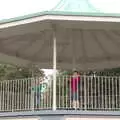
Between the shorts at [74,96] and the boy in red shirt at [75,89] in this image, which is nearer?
the boy in red shirt at [75,89]

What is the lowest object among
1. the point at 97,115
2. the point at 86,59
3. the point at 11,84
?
the point at 97,115

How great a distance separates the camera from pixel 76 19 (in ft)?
43.8

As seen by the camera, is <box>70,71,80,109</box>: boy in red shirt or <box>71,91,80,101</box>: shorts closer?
<box>70,71,80,109</box>: boy in red shirt

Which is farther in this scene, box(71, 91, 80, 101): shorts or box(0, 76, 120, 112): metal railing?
box(71, 91, 80, 101): shorts

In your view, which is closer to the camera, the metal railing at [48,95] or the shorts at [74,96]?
the metal railing at [48,95]

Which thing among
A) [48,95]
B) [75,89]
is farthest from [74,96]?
[48,95]

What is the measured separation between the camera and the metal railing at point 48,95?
14469 millimetres

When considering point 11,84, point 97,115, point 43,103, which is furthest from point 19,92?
point 97,115

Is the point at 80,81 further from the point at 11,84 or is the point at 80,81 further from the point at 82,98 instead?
the point at 11,84

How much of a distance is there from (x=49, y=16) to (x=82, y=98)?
4.45 metres

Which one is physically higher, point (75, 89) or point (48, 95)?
point (75, 89)

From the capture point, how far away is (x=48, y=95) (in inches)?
571

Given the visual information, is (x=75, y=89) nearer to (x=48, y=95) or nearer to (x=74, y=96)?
(x=74, y=96)

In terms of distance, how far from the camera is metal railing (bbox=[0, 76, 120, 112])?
14469 mm
